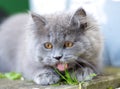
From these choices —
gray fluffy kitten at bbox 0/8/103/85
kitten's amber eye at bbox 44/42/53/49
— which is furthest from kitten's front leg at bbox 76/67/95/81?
kitten's amber eye at bbox 44/42/53/49

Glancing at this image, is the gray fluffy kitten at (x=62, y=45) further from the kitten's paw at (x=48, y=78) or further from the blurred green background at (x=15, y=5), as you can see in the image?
the blurred green background at (x=15, y=5)

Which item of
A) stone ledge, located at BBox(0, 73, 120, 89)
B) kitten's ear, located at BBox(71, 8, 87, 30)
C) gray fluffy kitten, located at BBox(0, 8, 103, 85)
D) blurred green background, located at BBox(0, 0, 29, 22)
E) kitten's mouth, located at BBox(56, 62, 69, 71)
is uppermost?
blurred green background, located at BBox(0, 0, 29, 22)

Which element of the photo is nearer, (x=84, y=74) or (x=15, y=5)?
(x=84, y=74)

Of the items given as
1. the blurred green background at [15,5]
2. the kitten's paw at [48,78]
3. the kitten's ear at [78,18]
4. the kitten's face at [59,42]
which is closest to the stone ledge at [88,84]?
the kitten's paw at [48,78]

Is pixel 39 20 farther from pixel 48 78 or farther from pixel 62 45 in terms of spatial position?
pixel 48 78

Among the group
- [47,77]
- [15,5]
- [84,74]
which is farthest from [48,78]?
[15,5]

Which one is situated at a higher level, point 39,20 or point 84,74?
point 39,20

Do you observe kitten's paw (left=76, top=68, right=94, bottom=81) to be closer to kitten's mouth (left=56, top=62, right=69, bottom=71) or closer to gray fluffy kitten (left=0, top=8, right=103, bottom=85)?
gray fluffy kitten (left=0, top=8, right=103, bottom=85)
